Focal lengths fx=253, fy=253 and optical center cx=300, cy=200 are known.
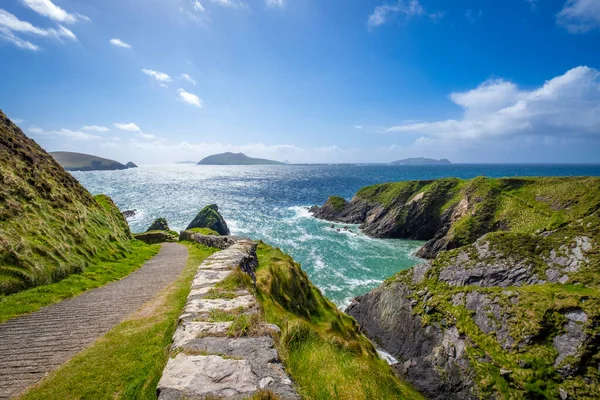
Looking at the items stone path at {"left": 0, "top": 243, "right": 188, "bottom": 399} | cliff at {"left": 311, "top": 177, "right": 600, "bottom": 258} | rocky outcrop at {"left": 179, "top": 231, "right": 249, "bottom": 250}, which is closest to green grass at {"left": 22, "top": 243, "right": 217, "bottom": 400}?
stone path at {"left": 0, "top": 243, "right": 188, "bottom": 399}

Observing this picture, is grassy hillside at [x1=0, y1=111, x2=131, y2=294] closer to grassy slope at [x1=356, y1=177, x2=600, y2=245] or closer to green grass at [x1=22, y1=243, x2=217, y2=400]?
green grass at [x1=22, y1=243, x2=217, y2=400]

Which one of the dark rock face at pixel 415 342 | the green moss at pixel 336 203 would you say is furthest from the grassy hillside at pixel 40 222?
the green moss at pixel 336 203

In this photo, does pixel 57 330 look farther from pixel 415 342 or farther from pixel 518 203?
pixel 518 203

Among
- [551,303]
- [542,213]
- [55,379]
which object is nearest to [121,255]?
[55,379]

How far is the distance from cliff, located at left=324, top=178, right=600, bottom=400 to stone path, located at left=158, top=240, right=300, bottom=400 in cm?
1500

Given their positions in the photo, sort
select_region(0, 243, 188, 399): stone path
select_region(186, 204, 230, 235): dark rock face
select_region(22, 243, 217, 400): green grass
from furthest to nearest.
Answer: select_region(186, 204, 230, 235): dark rock face, select_region(0, 243, 188, 399): stone path, select_region(22, 243, 217, 400): green grass

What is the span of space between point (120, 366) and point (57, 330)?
3.71 m

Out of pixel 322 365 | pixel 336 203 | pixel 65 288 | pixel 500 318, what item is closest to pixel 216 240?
pixel 65 288

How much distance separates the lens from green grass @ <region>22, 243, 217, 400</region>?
5.31m

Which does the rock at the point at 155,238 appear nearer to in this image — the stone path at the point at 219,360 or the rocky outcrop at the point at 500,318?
the rocky outcrop at the point at 500,318

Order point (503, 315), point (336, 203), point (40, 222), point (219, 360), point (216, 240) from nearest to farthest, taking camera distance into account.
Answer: point (219, 360) → point (40, 222) → point (503, 315) → point (216, 240) → point (336, 203)

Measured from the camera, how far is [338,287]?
32375 millimetres

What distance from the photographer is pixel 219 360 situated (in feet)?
15.9

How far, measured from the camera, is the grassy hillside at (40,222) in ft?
39.2
